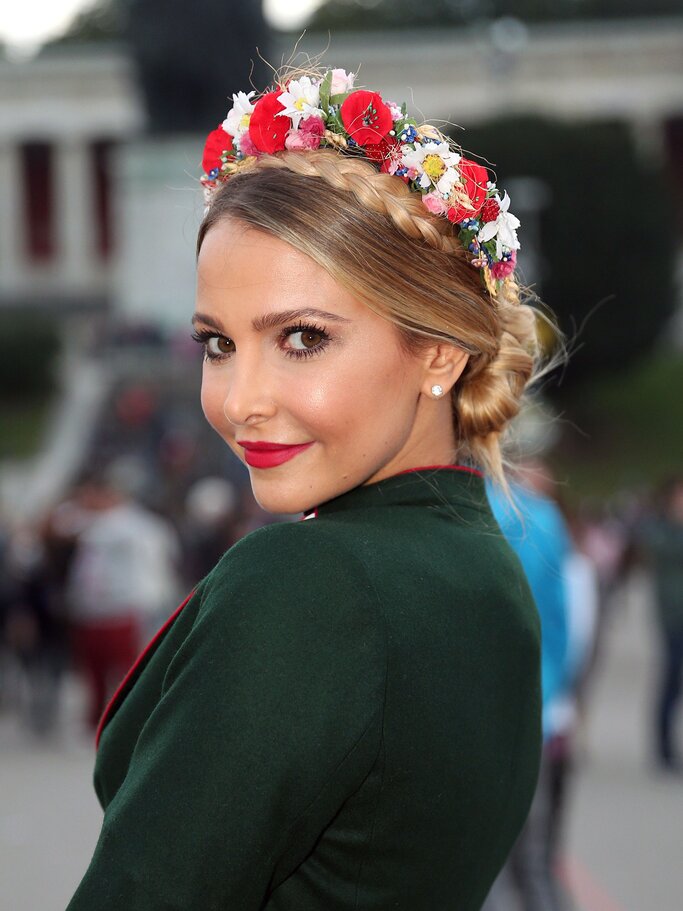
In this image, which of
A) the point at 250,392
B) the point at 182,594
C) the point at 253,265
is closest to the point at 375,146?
the point at 253,265

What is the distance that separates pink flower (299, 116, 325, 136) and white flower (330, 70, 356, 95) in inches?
3.7

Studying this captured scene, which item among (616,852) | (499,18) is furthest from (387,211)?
(499,18)

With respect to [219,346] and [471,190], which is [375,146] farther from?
[219,346]

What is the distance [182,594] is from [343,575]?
35.4ft

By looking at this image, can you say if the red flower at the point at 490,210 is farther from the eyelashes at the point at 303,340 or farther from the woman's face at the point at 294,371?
the eyelashes at the point at 303,340

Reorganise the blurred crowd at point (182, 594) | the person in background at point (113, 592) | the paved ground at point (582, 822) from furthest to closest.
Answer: the person in background at point (113, 592) → the paved ground at point (582, 822) → the blurred crowd at point (182, 594)

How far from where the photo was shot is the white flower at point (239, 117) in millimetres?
2027

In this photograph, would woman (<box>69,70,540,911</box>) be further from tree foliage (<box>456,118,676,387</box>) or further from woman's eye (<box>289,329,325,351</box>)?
tree foliage (<box>456,118,676,387</box>)

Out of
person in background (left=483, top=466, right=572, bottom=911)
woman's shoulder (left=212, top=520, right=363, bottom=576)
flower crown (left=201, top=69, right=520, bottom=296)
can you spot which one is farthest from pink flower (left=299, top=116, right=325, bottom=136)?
person in background (left=483, top=466, right=572, bottom=911)

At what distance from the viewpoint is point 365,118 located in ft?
6.36

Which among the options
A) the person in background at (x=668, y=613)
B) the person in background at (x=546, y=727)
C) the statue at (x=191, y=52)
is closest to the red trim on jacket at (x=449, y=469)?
the person in background at (x=546, y=727)

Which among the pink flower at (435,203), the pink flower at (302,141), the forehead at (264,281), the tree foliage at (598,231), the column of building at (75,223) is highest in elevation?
the column of building at (75,223)

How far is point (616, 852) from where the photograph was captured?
7184 millimetres

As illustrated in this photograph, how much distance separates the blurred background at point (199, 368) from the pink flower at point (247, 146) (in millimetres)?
442
